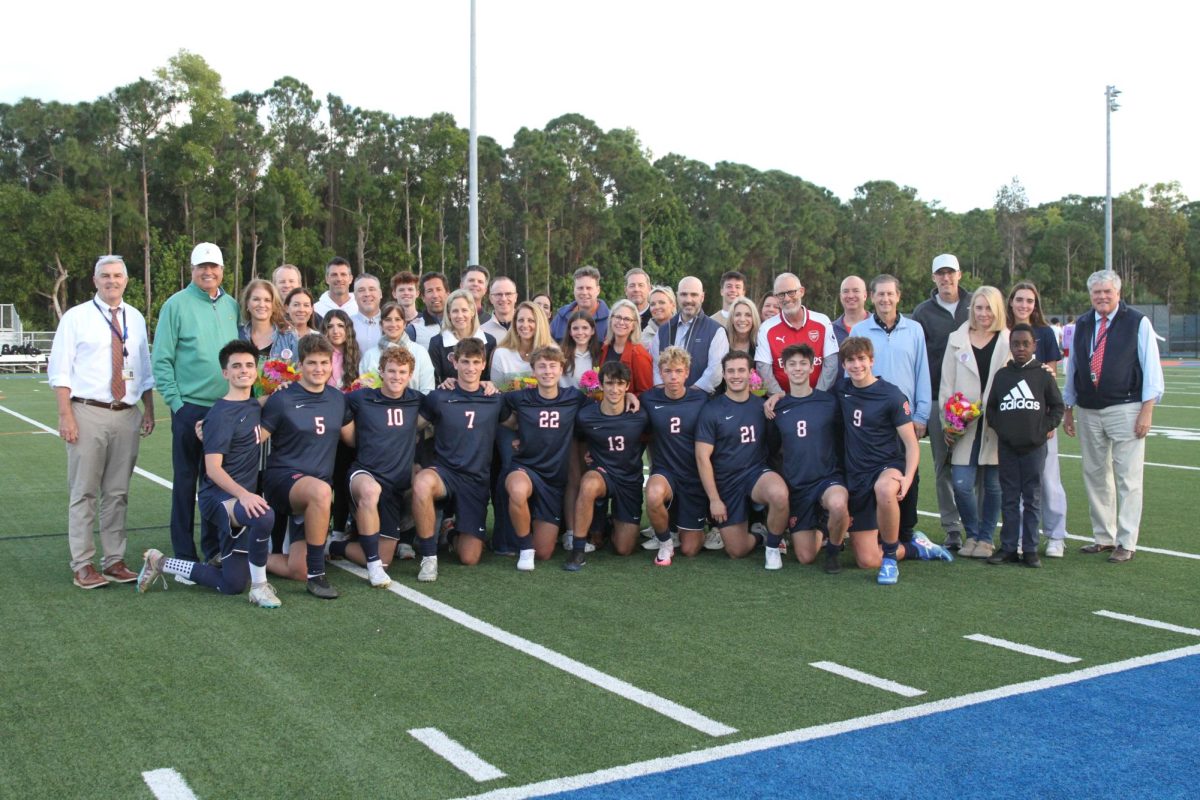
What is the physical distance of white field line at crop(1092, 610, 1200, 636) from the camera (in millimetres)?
5461

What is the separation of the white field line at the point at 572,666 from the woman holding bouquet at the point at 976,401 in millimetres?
3648

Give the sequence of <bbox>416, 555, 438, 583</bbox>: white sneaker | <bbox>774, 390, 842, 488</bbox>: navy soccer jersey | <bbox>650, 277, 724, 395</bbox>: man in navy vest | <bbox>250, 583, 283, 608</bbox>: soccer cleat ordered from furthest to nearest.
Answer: <bbox>650, 277, 724, 395</bbox>: man in navy vest
<bbox>774, 390, 842, 488</bbox>: navy soccer jersey
<bbox>416, 555, 438, 583</bbox>: white sneaker
<bbox>250, 583, 283, 608</bbox>: soccer cleat

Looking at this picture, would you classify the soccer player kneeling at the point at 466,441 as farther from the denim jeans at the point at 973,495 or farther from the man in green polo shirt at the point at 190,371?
the denim jeans at the point at 973,495

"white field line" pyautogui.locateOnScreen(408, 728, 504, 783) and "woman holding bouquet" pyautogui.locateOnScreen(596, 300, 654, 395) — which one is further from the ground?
"woman holding bouquet" pyautogui.locateOnScreen(596, 300, 654, 395)

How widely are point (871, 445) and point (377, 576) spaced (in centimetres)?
336

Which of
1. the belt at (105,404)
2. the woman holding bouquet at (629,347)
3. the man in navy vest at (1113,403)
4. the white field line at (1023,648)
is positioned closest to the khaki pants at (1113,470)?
the man in navy vest at (1113,403)

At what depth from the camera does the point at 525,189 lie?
61125mm

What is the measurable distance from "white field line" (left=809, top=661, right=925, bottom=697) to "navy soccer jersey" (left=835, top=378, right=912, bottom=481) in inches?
95.9

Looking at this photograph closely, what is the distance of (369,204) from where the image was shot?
5488cm

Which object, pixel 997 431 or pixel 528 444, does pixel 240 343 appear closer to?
pixel 528 444

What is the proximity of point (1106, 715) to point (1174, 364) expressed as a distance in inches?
1703

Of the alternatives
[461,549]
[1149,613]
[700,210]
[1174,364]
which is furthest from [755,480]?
[700,210]

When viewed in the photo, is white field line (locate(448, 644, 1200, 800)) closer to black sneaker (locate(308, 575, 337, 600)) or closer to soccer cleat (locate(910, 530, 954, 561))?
soccer cleat (locate(910, 530, 954, 561))

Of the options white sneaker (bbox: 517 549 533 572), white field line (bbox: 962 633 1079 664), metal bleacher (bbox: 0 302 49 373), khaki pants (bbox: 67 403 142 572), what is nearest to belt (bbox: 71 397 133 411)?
khaki pants (bbox: 67 403 142 572)
